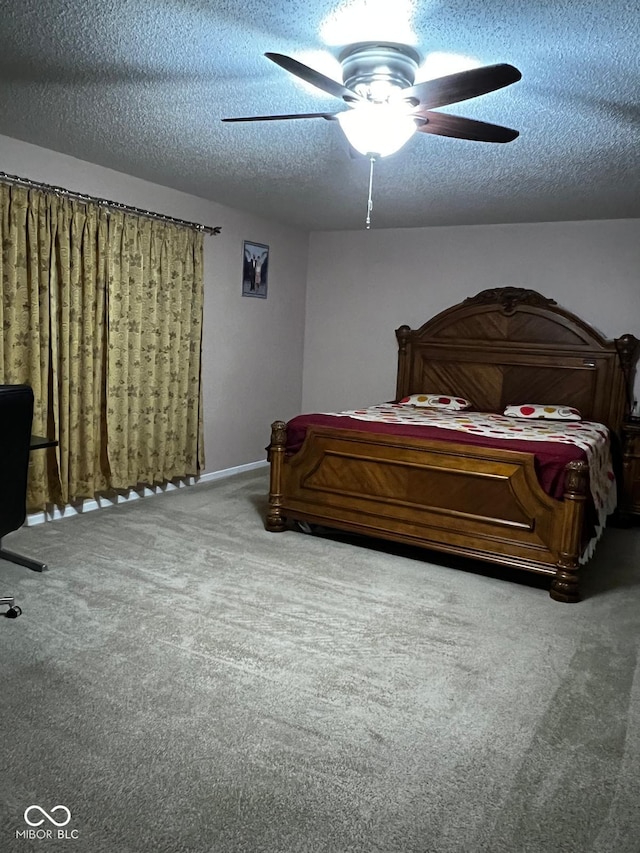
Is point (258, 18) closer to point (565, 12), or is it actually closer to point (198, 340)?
point (565, 12)

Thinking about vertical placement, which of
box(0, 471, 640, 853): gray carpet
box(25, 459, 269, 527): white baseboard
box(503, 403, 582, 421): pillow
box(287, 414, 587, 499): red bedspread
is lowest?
box(0, 471, 640, 853): gray carpet

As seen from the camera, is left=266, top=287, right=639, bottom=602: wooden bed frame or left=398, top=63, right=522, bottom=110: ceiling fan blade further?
left=266, top=287, right=639, bottom=602: wooden bed frame

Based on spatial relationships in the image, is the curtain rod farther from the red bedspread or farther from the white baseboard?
the white baseboard

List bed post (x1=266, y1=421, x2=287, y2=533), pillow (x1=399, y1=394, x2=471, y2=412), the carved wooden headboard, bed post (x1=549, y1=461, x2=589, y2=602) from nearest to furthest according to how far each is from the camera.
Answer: bed post (x1=549, y1=461, x2=589, y2=602), bed post (x1=266, y1=421, x2=287, y2=533), the carved wooden headboard, pillow (x1=399, y1=394, x2=471, y2=412)

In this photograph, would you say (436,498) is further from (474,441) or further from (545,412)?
(545,412)

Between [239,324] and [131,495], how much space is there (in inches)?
70.5

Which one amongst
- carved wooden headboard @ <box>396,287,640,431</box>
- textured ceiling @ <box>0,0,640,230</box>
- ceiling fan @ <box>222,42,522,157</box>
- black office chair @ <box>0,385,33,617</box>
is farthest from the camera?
carved wooden headboard @ <box>396,287,640,431</box>

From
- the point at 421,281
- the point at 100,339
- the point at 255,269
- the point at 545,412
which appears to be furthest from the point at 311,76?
the point at 421,281

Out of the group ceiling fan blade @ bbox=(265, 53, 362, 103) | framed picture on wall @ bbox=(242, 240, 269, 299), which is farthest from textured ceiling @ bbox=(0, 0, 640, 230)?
framed picture on wall @ bbox=(242, 240, 269, 299)

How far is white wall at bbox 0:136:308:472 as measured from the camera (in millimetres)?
4777

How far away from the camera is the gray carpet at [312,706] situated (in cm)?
168

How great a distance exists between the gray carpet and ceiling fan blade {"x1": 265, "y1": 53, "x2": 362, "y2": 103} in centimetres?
209

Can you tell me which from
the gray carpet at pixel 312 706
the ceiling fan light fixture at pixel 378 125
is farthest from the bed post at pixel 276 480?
the ceiling fan light fixture at pixel 378 125

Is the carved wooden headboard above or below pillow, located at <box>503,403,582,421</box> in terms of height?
above
